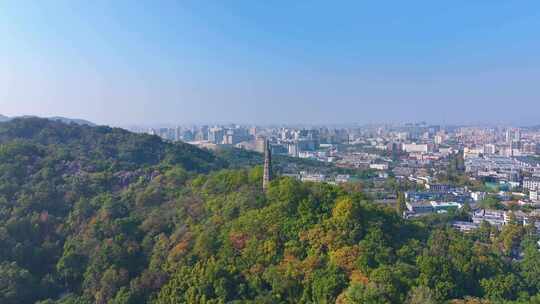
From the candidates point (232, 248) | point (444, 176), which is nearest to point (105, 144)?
point (232, 248)

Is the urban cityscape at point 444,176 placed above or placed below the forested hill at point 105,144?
below

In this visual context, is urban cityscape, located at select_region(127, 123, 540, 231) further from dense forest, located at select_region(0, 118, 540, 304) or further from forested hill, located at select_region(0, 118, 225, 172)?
forested hill, located at select_region(0, 118, 225, 172)

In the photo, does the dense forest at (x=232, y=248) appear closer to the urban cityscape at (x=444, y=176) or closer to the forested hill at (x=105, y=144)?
the urban cityscape at (x=444, y=176)

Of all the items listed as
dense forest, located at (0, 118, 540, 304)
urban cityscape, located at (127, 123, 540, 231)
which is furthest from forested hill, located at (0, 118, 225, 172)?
dense forest, located at (0, 118, 540, 304)

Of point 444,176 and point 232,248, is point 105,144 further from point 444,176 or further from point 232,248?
point 444,176

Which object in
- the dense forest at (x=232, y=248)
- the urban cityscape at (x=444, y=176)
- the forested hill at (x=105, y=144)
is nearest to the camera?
the dense forest at (x=232, y=248)

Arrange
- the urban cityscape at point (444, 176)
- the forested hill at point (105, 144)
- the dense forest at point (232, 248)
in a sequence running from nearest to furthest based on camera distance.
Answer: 1. the dense forest at point (232, 248)
2. the urban cityscape at point (444, 176)
3. the forested hill at point (105, 144)

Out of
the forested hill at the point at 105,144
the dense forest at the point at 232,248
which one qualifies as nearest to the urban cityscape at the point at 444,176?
the dense forest at the point at 232,248

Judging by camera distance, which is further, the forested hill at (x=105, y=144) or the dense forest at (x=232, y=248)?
the forested hill at (x=105, y=144)

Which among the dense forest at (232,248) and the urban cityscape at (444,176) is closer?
the dense forest at (232,248)
